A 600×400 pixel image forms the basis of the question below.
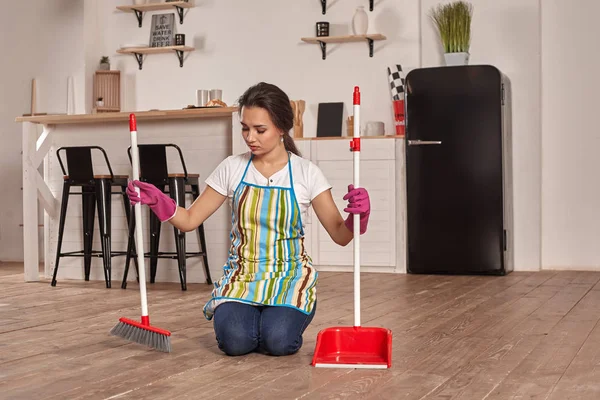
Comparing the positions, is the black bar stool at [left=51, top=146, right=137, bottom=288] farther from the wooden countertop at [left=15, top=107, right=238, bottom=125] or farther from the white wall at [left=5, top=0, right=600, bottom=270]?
the white wall at [left=5, top=0, right=600, bottom=270]

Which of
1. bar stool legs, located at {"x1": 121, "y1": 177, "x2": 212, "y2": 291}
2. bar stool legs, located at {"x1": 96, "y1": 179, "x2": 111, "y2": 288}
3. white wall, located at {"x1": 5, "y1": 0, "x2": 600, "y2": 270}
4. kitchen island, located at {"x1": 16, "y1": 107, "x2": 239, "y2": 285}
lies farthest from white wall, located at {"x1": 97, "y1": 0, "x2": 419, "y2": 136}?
bar stool legs, located at {"x1": 96, "y1": 179, "x2": 111, "y2": 288}

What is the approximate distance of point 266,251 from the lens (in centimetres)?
318

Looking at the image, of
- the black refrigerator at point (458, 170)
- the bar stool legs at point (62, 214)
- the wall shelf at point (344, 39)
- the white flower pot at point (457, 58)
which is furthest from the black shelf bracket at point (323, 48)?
the bar stool legs at point (62, 214)

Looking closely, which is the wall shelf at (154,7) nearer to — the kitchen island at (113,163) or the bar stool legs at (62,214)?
the kitchen island at (113,163)

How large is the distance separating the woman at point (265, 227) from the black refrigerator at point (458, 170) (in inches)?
127

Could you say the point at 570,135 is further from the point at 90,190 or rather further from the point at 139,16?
the point at 139,16

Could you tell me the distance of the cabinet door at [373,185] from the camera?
258 inches

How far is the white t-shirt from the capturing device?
3.20 metres

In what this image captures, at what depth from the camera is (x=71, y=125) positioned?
20.3 ft

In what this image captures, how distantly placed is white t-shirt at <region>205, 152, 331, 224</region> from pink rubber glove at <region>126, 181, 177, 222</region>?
0.26 meters

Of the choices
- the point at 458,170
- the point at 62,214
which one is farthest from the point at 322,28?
the point at 62,214

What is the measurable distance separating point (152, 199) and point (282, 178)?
Result: 50 centimetres

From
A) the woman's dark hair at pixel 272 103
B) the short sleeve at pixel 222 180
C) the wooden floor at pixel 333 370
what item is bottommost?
the wooden floor at pixel 333 370

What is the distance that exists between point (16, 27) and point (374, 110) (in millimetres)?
3376
